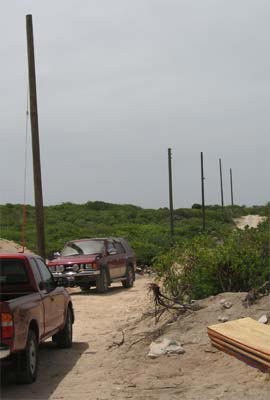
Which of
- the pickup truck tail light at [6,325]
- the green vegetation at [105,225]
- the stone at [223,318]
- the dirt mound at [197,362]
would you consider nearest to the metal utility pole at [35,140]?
the green vegetation at [105,225]

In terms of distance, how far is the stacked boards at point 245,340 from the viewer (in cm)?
748

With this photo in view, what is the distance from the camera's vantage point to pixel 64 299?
428 inches

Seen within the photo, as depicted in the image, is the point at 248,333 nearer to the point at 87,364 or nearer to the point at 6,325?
the point at 87,364

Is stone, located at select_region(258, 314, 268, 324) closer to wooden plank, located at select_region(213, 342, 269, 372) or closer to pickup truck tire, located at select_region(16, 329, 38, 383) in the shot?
wooden plank, located at select_region(213, 342, 269, 372)

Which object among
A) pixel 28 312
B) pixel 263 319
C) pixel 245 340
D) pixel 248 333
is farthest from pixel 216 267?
pixel 28 312

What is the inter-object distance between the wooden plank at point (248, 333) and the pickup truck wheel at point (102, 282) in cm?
1078

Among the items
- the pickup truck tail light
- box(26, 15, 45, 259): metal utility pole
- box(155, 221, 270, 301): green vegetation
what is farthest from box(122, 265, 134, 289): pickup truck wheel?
the pickup truck tail light

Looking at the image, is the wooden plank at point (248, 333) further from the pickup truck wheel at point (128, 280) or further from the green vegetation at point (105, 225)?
the green vegetation at point (105, 225)

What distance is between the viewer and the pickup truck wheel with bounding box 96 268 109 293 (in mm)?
19672

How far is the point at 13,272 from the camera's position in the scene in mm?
9391

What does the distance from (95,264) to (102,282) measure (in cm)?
62

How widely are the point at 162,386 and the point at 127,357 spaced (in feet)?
5.96

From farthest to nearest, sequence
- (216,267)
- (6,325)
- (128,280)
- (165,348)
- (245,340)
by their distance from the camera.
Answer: (128,280) → (216,267) → (165,348) → (245,340) → (6,325)

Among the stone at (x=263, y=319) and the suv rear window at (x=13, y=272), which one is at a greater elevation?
the suv rear window at (x=13, y=272)
